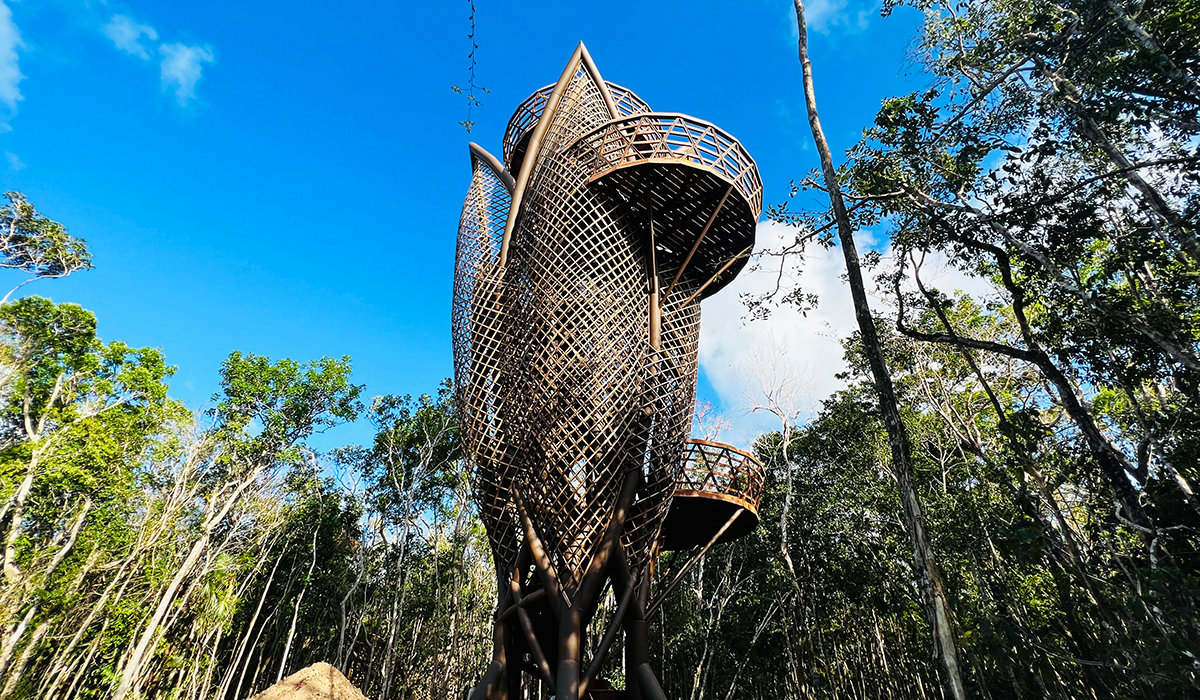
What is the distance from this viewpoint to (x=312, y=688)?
6320mm

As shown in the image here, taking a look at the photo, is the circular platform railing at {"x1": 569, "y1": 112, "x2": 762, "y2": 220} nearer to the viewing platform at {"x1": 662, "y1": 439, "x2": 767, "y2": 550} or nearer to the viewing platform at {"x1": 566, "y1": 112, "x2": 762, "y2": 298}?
the viewing platform at {"x1": 566, "y1": 112, "x2": 762, "y2": 298}

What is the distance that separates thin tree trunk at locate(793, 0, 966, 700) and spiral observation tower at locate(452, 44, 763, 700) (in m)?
1.03

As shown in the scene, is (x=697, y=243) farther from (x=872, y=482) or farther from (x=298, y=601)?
(x=298, y=601)

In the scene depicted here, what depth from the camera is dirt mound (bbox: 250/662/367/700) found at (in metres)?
6.27

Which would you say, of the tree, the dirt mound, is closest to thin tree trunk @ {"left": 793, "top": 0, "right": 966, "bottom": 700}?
the dirt mound

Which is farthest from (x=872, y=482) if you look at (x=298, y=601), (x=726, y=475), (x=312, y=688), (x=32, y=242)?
(x=32, y=242)

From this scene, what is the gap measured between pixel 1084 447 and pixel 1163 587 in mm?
3344

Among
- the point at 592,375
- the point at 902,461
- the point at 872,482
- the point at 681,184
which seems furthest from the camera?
the point at 872,482

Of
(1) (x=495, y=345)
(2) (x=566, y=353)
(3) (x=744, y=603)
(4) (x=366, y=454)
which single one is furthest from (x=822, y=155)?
(4) (x=366, y=454)

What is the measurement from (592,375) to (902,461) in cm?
264

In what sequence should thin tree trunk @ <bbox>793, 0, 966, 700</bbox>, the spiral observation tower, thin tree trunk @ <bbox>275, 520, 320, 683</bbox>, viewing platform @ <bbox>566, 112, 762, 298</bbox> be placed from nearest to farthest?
1. thin tree trunk @ <bbox>793, 0, 966, 700</bbox>
2. the spiral observation tower
3. viewing platform @ <bbox>566, 112, 762, 298</bbox>
4. thin tree trunk @ <bbox>275, 520, 320, 683</bbox>

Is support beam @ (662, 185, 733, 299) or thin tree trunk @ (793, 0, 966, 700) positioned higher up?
support beam @ (662, 185, 733, 299)

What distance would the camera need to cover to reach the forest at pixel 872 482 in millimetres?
5641

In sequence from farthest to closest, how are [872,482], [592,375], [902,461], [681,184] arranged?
1. [872,482]
2. [681,184]
3. [592,375]
4. [902,461]
